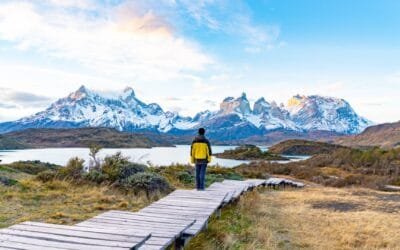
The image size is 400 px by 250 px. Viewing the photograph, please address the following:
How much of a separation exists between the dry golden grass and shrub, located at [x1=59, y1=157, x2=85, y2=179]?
3.00 ft

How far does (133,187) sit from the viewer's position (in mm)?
13570

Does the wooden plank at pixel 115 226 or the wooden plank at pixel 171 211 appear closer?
the wooden plank at pixel 115 226

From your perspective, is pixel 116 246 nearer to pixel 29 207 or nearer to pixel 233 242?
pixel 233 242

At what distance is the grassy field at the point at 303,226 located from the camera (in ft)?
28.5

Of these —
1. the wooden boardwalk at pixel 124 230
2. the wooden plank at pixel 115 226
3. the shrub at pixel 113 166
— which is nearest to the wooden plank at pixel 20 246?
the wooden boardwalk at pixel 124 230

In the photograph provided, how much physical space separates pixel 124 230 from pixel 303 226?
6.29 metres

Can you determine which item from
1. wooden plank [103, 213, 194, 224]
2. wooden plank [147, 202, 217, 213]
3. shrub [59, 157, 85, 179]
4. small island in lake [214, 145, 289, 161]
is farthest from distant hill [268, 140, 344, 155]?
wooden plank [103, 213, 194, 224]

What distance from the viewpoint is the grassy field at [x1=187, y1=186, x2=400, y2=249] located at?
867cm

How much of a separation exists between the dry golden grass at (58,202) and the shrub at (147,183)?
416 mm

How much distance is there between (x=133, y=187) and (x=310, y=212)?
5.36m

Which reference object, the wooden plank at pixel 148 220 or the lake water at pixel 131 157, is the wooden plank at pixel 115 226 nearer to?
the wooden plank at pixel 148 220

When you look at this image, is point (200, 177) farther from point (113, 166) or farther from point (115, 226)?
point (115, 226)

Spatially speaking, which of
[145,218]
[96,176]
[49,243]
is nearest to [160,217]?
[145,218]

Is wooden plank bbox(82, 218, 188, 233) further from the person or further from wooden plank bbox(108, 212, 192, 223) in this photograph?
the person
